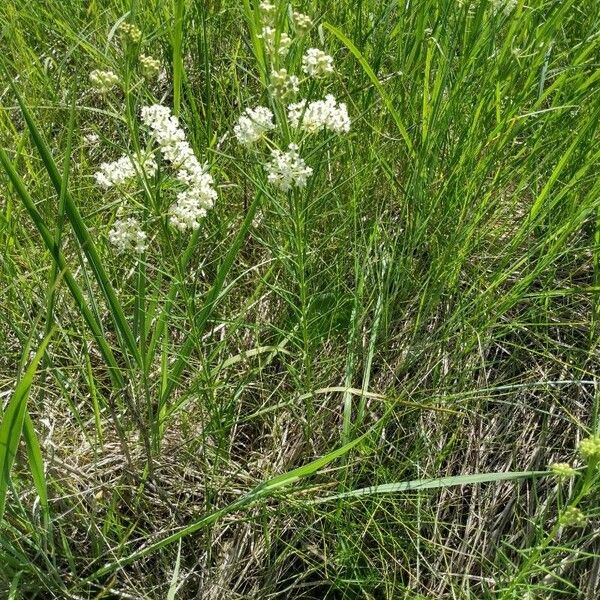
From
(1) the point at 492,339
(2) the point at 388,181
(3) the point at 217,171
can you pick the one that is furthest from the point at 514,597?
(3) the point at 217,171

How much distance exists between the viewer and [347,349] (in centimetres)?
177

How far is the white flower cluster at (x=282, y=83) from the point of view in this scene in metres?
1.20

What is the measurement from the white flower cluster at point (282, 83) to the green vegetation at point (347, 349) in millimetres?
141

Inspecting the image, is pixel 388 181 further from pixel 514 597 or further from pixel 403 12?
pixel 514 597

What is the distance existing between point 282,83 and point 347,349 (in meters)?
0.76

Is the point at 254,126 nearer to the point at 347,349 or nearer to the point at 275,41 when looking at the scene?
the point at 275,41

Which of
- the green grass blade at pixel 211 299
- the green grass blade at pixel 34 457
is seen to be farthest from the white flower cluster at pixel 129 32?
the green grass blade at pixel 34 457

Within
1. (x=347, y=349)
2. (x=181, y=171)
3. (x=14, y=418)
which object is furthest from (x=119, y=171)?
(x=347, y=349)

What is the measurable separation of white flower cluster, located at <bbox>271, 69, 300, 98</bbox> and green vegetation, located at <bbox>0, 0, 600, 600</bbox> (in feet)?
0.46

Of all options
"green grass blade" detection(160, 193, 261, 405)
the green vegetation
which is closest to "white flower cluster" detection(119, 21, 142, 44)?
the green vegetation

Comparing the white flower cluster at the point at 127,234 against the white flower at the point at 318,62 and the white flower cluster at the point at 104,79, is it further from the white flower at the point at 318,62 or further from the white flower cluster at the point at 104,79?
the white flower at the point at 318,62

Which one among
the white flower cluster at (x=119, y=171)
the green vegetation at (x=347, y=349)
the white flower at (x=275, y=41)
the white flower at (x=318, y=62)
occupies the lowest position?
the green vegetation at (x=347, y=349)

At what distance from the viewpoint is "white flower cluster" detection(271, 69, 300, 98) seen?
120cm

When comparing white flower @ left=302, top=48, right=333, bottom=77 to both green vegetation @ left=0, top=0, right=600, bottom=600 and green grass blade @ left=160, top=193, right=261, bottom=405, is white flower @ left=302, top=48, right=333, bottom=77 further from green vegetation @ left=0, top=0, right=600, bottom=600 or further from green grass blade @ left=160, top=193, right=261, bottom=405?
green grass blade @ left=160, top=193, right=261, bottom=405
